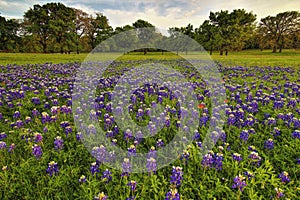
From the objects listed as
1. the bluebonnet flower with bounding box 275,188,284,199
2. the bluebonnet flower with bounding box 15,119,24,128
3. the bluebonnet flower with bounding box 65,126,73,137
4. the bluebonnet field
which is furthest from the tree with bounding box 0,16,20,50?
the bluebonnet flower with bounding box 275,188,284,199

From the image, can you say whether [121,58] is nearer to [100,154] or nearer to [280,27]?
[100,154]

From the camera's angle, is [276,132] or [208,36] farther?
[208,36]

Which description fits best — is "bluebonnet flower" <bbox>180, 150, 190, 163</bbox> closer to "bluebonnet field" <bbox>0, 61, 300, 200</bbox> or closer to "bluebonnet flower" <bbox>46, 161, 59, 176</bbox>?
"bluebonnet field" <bbox>0, 61, 300, 200</bbox>

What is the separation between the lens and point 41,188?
9.09 feet

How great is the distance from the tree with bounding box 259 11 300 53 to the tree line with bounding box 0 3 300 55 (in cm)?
25

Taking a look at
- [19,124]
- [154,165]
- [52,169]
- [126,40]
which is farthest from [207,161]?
[126,40]

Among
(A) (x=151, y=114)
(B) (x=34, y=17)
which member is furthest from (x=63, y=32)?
(A) (x=151, y=114)

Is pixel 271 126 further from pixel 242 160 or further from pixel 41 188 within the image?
pixel 41 188

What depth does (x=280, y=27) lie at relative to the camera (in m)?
66.2

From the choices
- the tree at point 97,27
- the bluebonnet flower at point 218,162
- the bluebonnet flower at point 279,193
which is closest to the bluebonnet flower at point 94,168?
the bluebonnet flower at point 218,162

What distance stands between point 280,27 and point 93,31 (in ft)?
183

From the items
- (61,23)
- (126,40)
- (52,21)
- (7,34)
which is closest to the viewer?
(52,21)

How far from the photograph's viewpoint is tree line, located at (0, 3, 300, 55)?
51.1 m

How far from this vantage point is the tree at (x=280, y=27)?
63.7 metres
